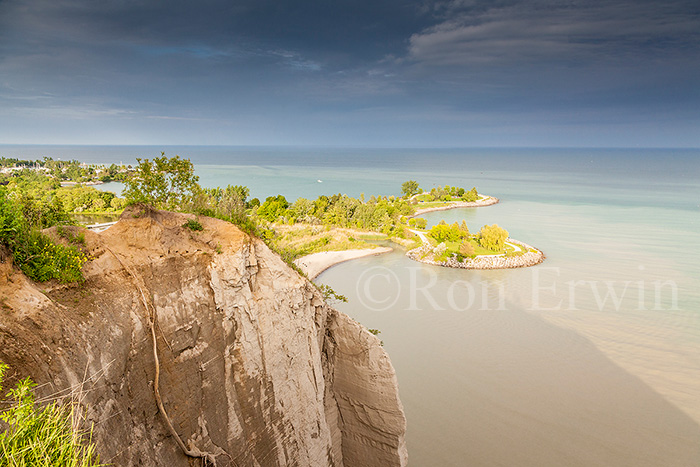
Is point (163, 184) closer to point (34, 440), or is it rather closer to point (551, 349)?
point (34, 440)

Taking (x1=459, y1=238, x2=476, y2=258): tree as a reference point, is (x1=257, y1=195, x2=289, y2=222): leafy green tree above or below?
above

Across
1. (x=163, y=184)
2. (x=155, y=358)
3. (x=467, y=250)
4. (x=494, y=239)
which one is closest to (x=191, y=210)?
(x=163, y=184)

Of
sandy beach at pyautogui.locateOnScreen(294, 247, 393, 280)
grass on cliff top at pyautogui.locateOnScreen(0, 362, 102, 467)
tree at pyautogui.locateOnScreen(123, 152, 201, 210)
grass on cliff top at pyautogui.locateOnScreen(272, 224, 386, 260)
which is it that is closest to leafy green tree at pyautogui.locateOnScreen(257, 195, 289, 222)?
grass on cliff top at pyautogui.locateOnScreen(272, 224, 386, 260)

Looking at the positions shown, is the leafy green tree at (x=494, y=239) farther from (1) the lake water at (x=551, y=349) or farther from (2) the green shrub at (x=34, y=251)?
(2) the green shrub at (x=34, y=251)

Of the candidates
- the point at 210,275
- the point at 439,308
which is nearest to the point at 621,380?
the point at 439,308

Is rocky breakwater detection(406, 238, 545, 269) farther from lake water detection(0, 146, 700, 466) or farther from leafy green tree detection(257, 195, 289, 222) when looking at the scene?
leafy green tree detection(257, 195, 289, 222)

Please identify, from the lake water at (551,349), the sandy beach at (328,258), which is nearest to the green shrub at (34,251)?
the lake water at (551,349)

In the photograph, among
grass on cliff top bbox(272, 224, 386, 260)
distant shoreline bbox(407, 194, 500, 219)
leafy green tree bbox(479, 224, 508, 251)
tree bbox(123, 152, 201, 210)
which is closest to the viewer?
tree bbox(123, 152, 201, 210)
